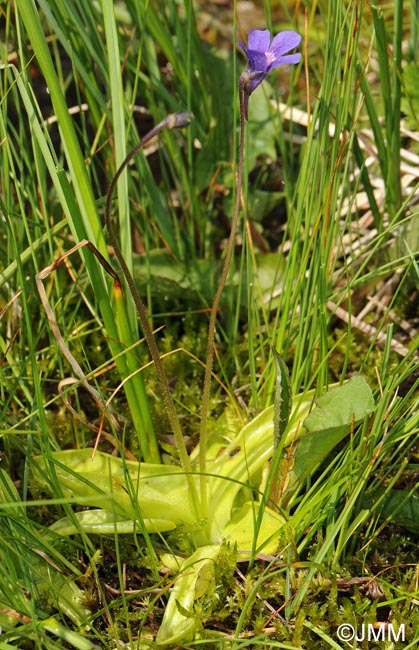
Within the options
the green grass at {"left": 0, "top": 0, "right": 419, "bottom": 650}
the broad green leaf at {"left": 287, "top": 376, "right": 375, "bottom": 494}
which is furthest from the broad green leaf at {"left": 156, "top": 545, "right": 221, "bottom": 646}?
the broad green leaf at {"left": 287, "top": 376, "right": 375, "bottom": 494}

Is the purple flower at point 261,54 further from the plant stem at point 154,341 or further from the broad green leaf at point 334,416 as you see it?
the broad green leaf at point 334,416

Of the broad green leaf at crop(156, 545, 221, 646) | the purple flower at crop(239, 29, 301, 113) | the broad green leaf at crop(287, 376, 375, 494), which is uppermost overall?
the purple flower at crop(239, 29, 301, 113)

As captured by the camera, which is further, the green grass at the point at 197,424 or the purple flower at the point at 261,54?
the green grass at the point at 197,424

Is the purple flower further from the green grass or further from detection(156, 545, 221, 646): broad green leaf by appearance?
detection(156, 545, 221, 646): broad green leaf

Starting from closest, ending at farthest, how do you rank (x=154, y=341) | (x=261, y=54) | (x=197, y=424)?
1. (x=261, y=54)
2. (x=154, y=341)
3. (x=197, y=424)

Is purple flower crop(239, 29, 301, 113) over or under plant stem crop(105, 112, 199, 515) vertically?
over

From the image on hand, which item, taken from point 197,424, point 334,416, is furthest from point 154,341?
point 197,424

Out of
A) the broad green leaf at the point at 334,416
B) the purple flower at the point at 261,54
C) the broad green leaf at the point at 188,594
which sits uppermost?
the purple flower at the point at 261,54

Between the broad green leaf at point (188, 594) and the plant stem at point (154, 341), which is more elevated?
the plant stem at point (154, 341)

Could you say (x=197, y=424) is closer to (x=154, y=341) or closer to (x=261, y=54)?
(x=154, y=341)

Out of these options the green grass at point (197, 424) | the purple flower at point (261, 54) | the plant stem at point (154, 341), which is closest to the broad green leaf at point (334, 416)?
the green grass at point (197, 424)

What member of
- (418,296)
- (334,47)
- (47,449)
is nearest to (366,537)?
(47,449)

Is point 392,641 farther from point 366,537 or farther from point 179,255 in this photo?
point 179,255
